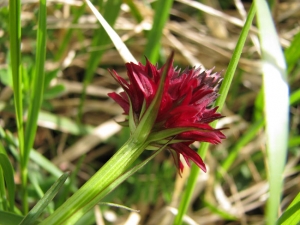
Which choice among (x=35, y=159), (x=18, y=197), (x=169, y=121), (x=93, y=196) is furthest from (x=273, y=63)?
(x=18, y=197)

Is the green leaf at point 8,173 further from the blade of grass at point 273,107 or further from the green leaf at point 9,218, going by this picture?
the blade of grass at point 273,107

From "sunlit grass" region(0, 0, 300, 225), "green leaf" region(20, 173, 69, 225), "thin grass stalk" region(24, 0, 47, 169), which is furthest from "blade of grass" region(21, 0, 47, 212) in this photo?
"green leaf" region(20, 173, 69, 225)

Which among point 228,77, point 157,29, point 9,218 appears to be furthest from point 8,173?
point 157,29

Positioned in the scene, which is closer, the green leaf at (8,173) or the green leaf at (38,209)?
the green leaf at (38,209)

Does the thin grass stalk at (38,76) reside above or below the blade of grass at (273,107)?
below

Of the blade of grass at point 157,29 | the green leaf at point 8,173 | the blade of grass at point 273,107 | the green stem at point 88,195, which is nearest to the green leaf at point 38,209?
the green stem at point 88,195

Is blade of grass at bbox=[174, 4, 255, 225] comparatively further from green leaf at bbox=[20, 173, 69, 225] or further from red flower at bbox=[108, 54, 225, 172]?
green leaf at bbox=[20, 173, 69, 225]

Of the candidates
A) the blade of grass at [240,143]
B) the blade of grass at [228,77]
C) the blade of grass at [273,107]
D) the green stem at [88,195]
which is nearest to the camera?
the blade of grass at [273,107]

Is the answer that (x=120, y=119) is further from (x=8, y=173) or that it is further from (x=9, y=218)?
(x=9, y=218)
